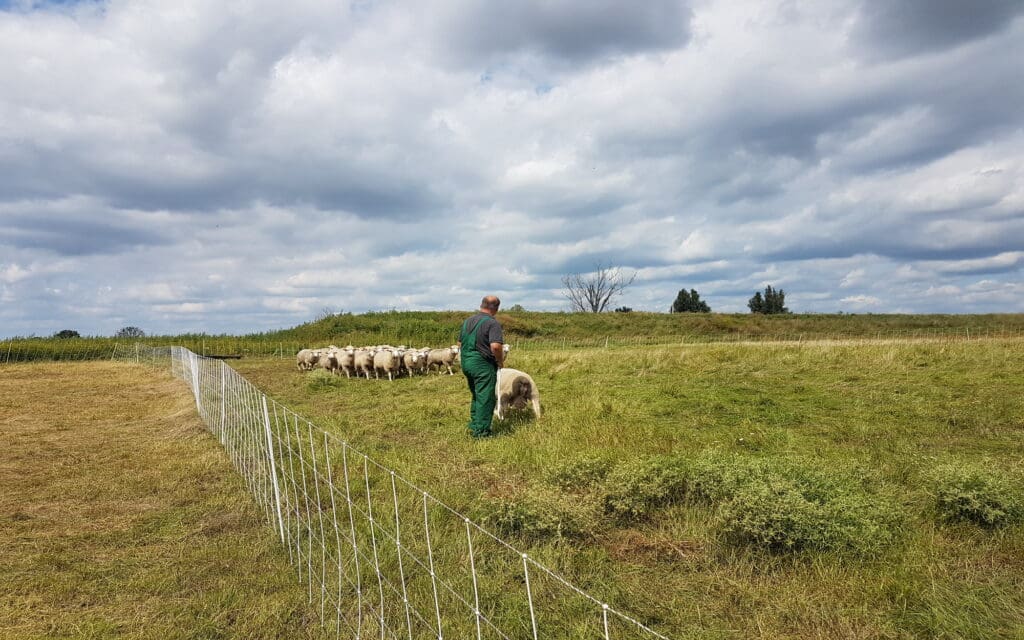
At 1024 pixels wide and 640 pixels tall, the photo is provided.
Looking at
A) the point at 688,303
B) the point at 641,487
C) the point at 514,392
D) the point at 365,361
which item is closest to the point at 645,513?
the point at 641,487

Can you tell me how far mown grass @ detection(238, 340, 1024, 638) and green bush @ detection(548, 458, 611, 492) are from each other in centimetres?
2

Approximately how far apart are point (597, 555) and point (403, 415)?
647 cm

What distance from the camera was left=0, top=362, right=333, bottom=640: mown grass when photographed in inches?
159

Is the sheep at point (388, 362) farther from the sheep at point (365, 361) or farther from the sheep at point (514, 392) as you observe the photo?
the sheep at point (514, 392)

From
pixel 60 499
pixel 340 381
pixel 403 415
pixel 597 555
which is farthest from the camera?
pixel 340 381

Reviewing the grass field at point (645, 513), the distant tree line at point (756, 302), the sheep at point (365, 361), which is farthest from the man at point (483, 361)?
the distant tree line at point (756, 302)

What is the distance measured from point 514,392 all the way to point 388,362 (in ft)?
30.3

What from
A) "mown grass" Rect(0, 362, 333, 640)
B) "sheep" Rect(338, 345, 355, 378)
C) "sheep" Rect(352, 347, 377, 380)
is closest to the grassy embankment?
"sheep" Rect(338, 345, 355, 378)

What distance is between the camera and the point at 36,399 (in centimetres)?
1616

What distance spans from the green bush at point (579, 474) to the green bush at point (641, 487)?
15 centimetres

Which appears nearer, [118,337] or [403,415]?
[403,415]

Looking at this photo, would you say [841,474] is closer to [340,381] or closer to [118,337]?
[340,381]

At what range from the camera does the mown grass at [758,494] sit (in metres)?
3.70

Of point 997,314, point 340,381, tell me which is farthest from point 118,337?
point 997,314
